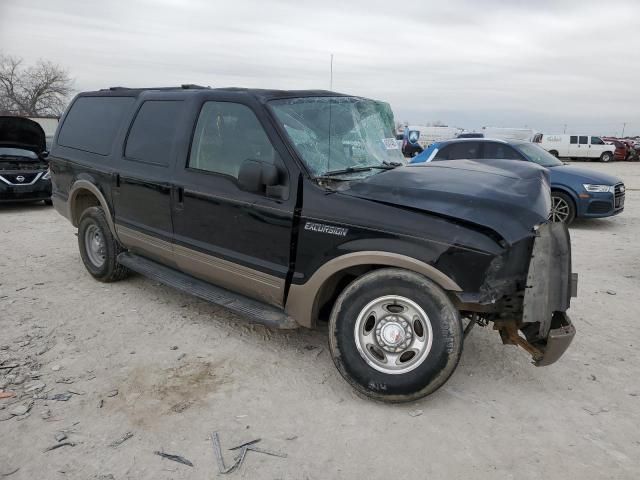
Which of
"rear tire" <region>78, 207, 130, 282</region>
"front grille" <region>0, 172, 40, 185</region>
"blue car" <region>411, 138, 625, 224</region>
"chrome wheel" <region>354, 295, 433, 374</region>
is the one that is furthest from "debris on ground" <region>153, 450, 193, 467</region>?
"front grille" <region>0, 172, 40, 185</region>

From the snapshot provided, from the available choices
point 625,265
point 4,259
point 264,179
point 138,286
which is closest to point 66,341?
point 138,286

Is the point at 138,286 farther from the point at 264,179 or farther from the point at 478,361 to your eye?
the point at 478,361

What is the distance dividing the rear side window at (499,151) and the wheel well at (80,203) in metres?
7.09

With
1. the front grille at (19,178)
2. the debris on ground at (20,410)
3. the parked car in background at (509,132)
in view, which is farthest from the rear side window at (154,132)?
the parked car in background at (509,132)

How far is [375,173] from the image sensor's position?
148 inches

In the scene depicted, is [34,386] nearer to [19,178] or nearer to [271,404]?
[271,404]

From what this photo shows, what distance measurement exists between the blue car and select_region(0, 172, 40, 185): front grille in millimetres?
7563

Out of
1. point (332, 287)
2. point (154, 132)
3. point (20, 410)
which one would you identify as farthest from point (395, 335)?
point (154, 132)

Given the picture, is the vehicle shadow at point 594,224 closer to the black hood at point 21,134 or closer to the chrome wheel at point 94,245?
the chrome wheel at point 94,245

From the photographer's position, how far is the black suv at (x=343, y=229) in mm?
2949

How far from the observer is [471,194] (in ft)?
10.2

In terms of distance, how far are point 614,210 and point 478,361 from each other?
6.80 metres

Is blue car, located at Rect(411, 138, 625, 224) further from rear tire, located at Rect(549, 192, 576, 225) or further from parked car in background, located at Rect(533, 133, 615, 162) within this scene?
parked car in background, located at Rect(533, 133, 615, 162)

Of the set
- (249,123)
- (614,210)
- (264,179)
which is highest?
(249,123)
